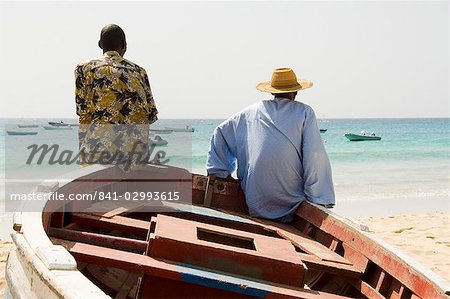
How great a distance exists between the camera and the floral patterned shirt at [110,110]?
13.7 feet

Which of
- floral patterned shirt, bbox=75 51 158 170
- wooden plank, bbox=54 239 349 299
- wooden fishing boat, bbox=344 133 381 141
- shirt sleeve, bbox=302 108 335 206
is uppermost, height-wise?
floral patterned shirt, bbox=75 51 158 170

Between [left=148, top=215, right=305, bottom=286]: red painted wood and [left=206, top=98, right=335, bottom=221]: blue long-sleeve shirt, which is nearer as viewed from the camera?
[left=148, top=215, right=305, bottom=286]: red painted wood

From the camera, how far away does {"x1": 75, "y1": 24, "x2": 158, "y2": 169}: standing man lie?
13.7ft

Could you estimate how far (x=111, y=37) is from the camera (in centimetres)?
423

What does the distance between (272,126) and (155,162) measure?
94 cm

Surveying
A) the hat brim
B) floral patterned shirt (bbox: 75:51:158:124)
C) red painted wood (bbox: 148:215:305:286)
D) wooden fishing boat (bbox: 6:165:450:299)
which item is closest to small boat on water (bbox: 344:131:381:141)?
the hat brim

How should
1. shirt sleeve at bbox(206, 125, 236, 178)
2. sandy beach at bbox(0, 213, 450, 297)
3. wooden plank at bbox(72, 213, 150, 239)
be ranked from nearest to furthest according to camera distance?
wooden plank at bbox(72, 213, 150, 239) < shirt sleeve at bbox(206, 125, 236, 178) < sandy beach at bbox(0, 213, 450, 297)

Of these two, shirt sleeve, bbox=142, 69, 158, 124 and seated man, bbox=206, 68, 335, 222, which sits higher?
shirt sleeve, bbox=142, 69, 158, 124

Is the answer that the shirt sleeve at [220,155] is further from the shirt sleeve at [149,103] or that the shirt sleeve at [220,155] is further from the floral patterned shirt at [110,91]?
the floral patterned shirt at [110,91]

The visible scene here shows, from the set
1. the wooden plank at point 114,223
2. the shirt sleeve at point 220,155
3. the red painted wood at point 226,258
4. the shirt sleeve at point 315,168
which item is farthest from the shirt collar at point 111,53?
the red painted wood at point 226,258

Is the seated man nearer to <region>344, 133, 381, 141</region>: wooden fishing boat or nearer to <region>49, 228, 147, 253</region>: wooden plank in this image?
<region>49, 228, 147, 253</region>: wooden plank

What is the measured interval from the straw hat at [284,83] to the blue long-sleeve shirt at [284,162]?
9 centimetres

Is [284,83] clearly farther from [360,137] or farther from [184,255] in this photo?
[360,137]

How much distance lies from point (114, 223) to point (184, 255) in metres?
0.90
